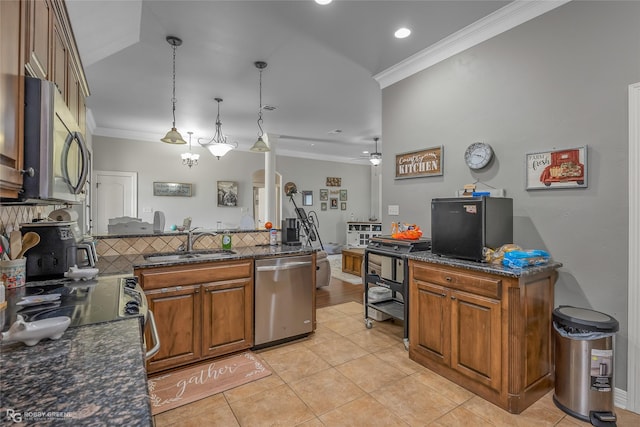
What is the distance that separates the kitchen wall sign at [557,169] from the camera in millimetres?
Result: 2178

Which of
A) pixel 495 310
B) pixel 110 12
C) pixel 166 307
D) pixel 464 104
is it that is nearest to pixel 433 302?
pixel 495 310

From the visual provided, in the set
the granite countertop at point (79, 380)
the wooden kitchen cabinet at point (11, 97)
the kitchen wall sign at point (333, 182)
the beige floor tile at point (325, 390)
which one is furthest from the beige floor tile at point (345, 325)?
the kitchen wall sign at point (333, 182)

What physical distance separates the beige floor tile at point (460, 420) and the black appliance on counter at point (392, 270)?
80 centimetres

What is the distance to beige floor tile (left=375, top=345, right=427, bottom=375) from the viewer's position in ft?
8.27

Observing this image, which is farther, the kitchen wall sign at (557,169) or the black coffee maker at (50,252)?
the kitchen wall sign at (557,169)

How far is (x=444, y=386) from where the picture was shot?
2.28 metres

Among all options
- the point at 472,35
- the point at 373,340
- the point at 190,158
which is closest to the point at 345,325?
the point at 373,340

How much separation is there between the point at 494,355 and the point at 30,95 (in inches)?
107

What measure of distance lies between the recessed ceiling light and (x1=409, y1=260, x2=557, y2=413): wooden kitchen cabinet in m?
2.08

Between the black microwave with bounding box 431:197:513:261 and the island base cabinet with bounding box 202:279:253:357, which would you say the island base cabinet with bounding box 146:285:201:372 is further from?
the black microwave with bounding box 431:197:513:261

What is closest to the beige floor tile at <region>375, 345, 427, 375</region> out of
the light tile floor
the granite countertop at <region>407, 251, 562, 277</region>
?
the light tile floor

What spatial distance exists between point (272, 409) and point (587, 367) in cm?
199

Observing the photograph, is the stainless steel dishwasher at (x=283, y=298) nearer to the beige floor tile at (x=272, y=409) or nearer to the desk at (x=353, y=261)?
the beige floor tile at (x=272, y=409)

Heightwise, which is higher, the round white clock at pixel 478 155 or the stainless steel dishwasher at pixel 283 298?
the round white clock at pixel 478 155
